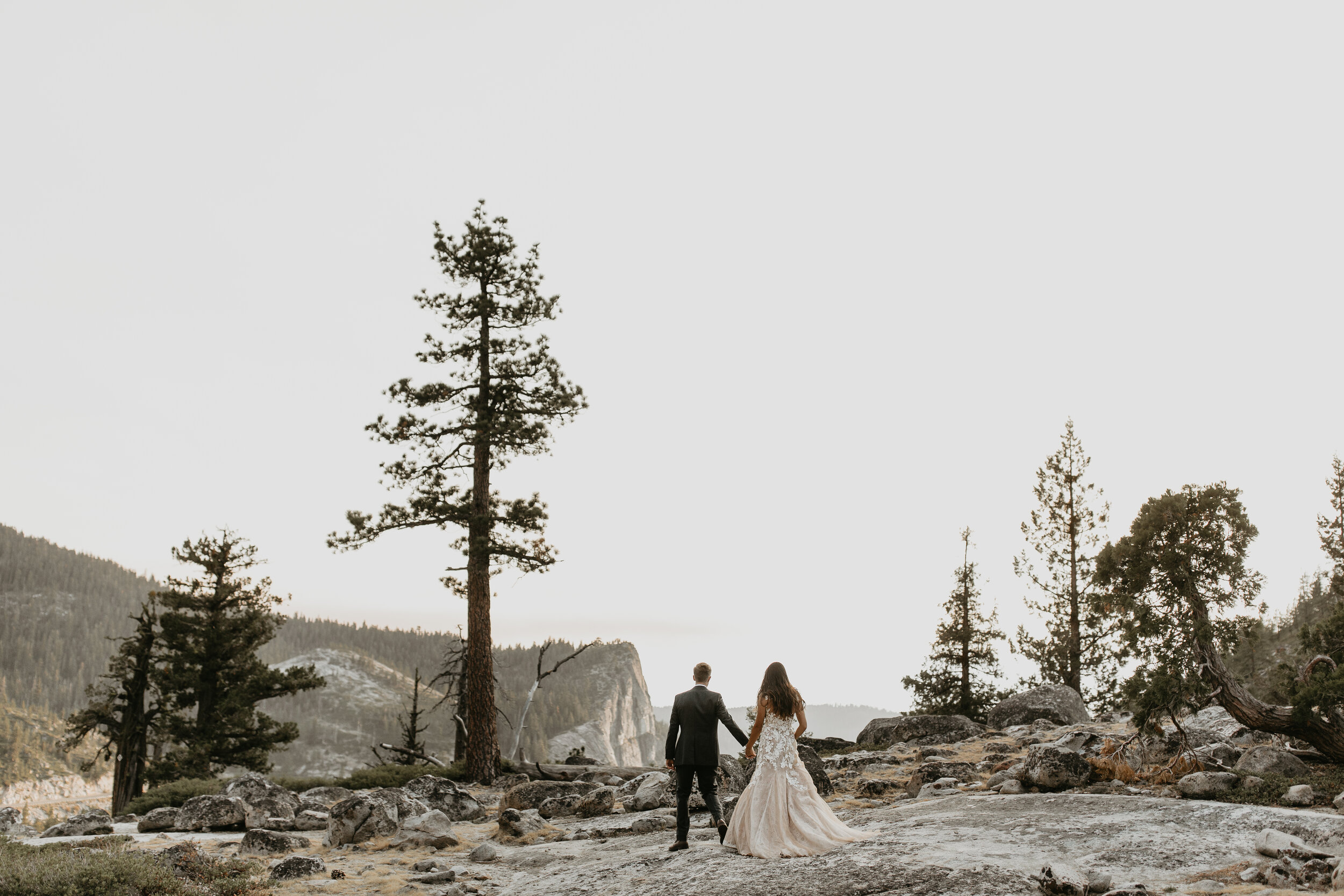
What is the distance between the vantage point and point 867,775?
→ 17750 mm

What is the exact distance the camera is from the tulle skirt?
369 inches

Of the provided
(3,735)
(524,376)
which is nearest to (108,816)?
(524,376)

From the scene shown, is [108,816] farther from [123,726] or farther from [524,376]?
[123,726]

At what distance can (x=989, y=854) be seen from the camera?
8211mm

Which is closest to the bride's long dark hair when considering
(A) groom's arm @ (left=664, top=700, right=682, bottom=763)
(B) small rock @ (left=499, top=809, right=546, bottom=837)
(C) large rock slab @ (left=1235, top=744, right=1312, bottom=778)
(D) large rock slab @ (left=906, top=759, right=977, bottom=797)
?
(A) groom's arm @ (left=664, top=700, right=682, bottom=763)

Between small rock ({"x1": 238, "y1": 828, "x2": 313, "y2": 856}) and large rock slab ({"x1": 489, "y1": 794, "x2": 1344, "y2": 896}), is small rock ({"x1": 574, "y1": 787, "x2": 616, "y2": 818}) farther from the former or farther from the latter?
small rock ({"x1": 238, "y1": 828, "x2": 313, "y2": 856})

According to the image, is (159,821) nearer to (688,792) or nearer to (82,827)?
(82,827)

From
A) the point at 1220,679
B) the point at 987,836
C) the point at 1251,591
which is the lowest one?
the point at 987,836

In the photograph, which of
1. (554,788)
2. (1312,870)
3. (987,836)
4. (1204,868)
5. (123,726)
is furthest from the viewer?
(123,726)

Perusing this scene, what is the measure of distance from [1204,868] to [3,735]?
15451 centimetres

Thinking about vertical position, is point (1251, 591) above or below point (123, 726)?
above

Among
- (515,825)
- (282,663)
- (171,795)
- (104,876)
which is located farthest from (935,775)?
(282,663)

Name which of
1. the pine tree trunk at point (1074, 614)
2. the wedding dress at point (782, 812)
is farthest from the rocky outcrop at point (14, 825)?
the pine tree trunk at point (1074, 614)

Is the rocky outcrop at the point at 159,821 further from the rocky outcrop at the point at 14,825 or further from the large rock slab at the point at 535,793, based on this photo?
the large rock slab at the point at 535,793
